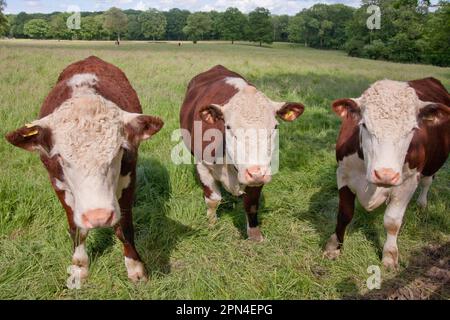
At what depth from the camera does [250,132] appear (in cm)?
329

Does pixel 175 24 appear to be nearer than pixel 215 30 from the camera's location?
No

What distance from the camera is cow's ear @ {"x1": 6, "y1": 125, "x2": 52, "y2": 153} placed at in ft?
7.69

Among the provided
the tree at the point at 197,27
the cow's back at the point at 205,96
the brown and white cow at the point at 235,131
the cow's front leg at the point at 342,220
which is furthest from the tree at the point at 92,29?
the cow's front leg at the point at 342,220

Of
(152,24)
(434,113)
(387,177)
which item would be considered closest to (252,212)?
(387,177)

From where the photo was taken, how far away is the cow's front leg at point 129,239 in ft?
10.6

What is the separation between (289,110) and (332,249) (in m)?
1.44

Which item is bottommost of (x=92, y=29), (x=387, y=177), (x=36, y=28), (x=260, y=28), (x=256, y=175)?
(x=256, y=175)

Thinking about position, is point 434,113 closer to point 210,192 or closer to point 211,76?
point 210,192

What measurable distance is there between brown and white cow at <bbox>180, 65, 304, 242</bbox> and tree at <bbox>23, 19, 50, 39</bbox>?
80.4 meters

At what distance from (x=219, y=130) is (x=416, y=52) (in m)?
52.6

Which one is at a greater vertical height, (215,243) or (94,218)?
(94,218)

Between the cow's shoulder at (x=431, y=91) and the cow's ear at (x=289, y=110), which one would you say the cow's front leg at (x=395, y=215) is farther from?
→ the cow's ear at (x=289, y=110)
